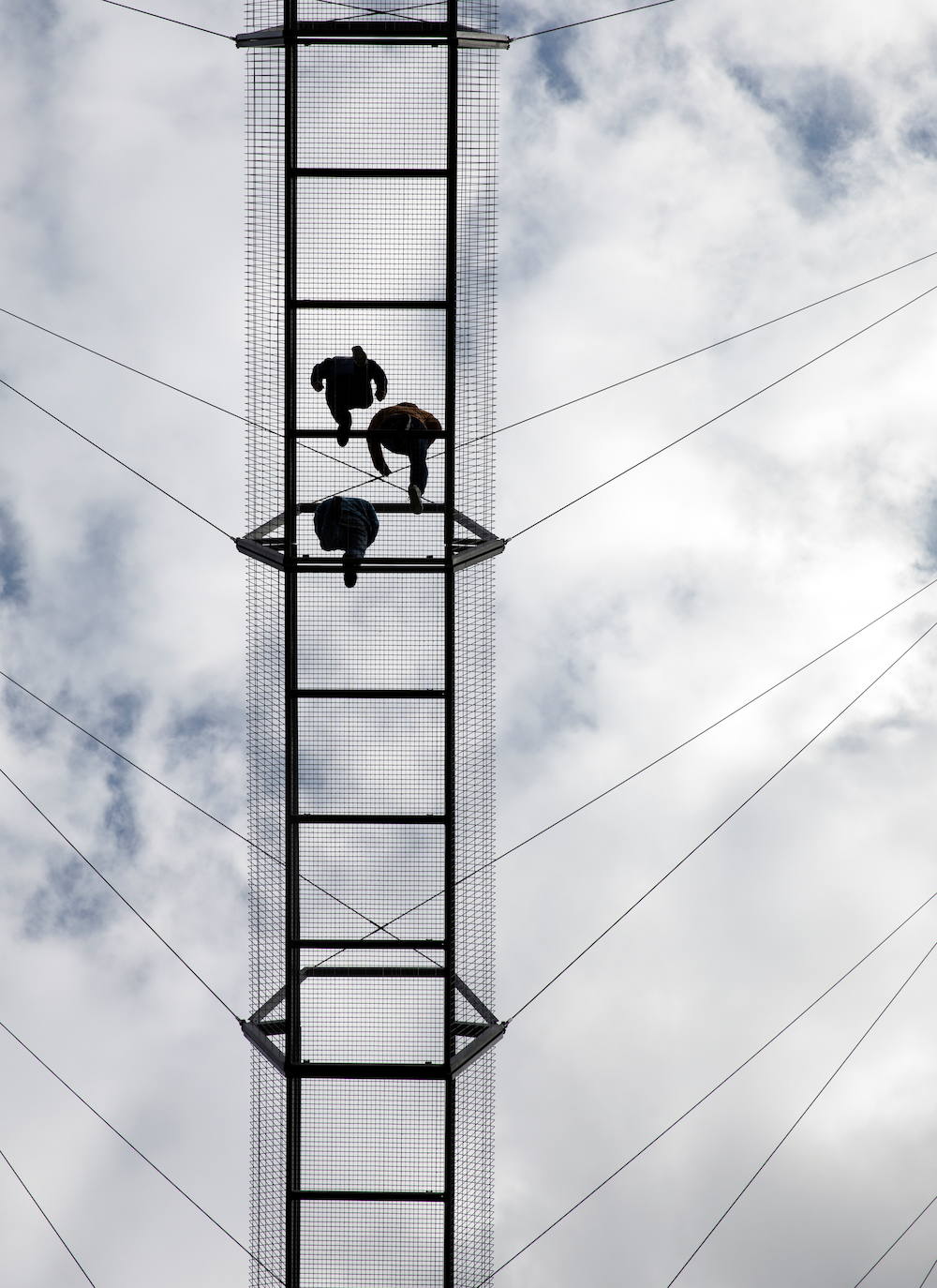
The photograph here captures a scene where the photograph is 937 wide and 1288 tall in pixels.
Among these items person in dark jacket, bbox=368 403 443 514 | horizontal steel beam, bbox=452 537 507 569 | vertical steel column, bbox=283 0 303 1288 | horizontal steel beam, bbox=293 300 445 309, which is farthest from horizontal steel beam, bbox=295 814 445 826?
horizontal steel beam, bbox=293 300 445 309

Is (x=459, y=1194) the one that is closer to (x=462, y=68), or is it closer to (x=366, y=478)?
(x=366, y=478)

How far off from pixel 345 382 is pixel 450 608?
2.12 m

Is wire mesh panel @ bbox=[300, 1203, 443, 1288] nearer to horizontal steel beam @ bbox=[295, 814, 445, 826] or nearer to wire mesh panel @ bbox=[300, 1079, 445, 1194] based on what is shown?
wire mesh panel @ bbox=[300, 1079, 445, 1194]

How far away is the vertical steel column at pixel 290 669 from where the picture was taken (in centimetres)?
1453

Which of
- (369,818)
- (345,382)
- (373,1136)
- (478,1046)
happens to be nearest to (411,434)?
(345,382)

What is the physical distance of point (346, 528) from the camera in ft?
48.2

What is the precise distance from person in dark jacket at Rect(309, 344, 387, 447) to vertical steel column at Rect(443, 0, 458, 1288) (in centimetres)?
70

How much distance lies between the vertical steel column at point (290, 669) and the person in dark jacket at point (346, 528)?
30 cm

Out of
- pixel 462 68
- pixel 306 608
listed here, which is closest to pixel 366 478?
pixel 306 608

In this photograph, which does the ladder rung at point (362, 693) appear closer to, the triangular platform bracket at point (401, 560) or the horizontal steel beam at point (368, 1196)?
the triangular platform bracket at point (401, 560)

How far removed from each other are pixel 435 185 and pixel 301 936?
21.8ft

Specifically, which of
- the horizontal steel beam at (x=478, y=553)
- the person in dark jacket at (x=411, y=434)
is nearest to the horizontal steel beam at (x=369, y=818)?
the horizontal steel beam at (x=478, y=553)

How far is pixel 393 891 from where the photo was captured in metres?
15.5

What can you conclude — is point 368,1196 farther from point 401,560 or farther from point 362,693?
point 401,560
